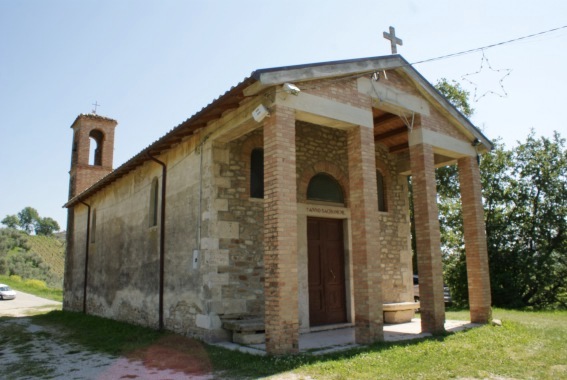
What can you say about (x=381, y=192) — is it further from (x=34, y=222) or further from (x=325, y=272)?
(x=34, y=222)

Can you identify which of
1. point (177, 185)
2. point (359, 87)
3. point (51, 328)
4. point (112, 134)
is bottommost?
point (51, 328)

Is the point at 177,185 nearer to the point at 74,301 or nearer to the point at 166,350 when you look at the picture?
the point at 166,350

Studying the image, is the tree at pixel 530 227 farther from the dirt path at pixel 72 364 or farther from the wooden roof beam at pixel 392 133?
the dirt path at pixel 72 364

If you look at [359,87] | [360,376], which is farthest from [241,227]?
[360,376]

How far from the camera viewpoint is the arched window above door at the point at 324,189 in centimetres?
1004

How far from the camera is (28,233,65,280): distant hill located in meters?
54.2

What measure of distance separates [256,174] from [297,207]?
1.13 meters

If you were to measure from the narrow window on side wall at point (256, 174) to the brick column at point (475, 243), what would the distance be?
4.88 m

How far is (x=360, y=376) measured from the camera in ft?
17.5

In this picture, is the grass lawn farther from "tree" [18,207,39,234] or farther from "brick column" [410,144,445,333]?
"tree" [18,207,39,234]

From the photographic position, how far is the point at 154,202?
11.3 meters

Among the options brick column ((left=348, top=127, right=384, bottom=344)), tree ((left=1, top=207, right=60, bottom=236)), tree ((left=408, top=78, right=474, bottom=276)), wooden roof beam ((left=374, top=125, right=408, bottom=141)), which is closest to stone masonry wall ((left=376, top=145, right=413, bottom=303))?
wooden roof beam ((left=374, top=125, right=408, bottom=141))

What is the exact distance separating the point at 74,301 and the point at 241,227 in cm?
1179

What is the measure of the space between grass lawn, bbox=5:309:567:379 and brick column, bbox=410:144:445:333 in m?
0.57
